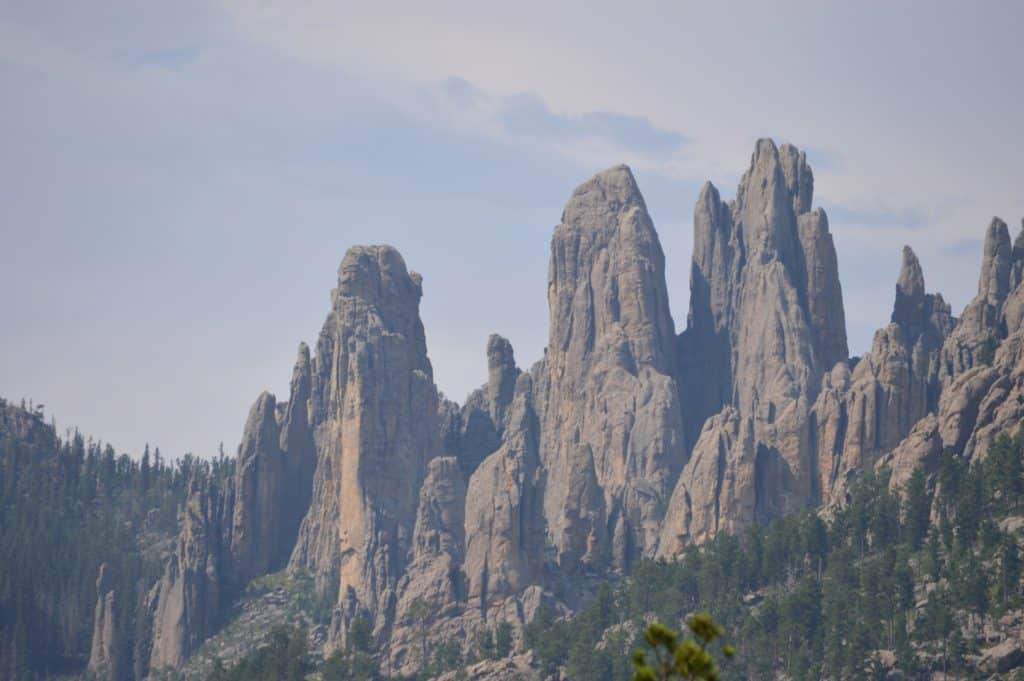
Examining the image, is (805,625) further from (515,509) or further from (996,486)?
(515,509)

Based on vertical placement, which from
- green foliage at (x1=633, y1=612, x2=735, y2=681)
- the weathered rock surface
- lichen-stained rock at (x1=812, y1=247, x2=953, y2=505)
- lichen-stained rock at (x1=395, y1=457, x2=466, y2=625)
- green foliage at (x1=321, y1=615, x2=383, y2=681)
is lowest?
green foliage at (x1=633, y1=612, x2=735, y2=681)

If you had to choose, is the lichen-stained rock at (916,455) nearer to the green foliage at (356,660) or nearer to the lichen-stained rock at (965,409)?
the lichen-stained rock at (965,409)

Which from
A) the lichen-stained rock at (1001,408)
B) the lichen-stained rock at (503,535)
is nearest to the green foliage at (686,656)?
the lichen-stained rock at (1001,408)

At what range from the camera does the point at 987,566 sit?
147 metres

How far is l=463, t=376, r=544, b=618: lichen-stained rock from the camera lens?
18012 cm

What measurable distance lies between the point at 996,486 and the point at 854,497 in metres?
19.5

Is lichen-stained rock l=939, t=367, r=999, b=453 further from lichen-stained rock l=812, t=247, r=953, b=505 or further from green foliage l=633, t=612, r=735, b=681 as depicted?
green foliage l=633, t=612, r=735, b=681

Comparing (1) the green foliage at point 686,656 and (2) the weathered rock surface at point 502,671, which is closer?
(1) the green foliage at point 686,656

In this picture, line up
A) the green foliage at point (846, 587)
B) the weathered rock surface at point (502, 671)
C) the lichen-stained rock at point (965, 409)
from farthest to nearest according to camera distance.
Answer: the lichen-stained rock at point (965, 409) → the weathered rock surface at point (502, 671) → the green foliage at point (846, 587)

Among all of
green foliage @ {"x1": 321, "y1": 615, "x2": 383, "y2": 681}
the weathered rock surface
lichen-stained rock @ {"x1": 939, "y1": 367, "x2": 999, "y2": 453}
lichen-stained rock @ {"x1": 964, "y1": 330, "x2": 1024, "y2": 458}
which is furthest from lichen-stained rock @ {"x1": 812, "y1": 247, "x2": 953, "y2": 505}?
green foliage @ {"x1": 321, "y1": 615, "x2": 383, "y2": 681}

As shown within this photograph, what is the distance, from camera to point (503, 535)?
7156 inches

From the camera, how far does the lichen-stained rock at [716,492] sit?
614 feet

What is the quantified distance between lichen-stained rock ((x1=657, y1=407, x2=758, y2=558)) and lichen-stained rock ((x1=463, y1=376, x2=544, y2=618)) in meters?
12.2

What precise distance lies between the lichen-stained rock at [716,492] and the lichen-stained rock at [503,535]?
12.2 m
